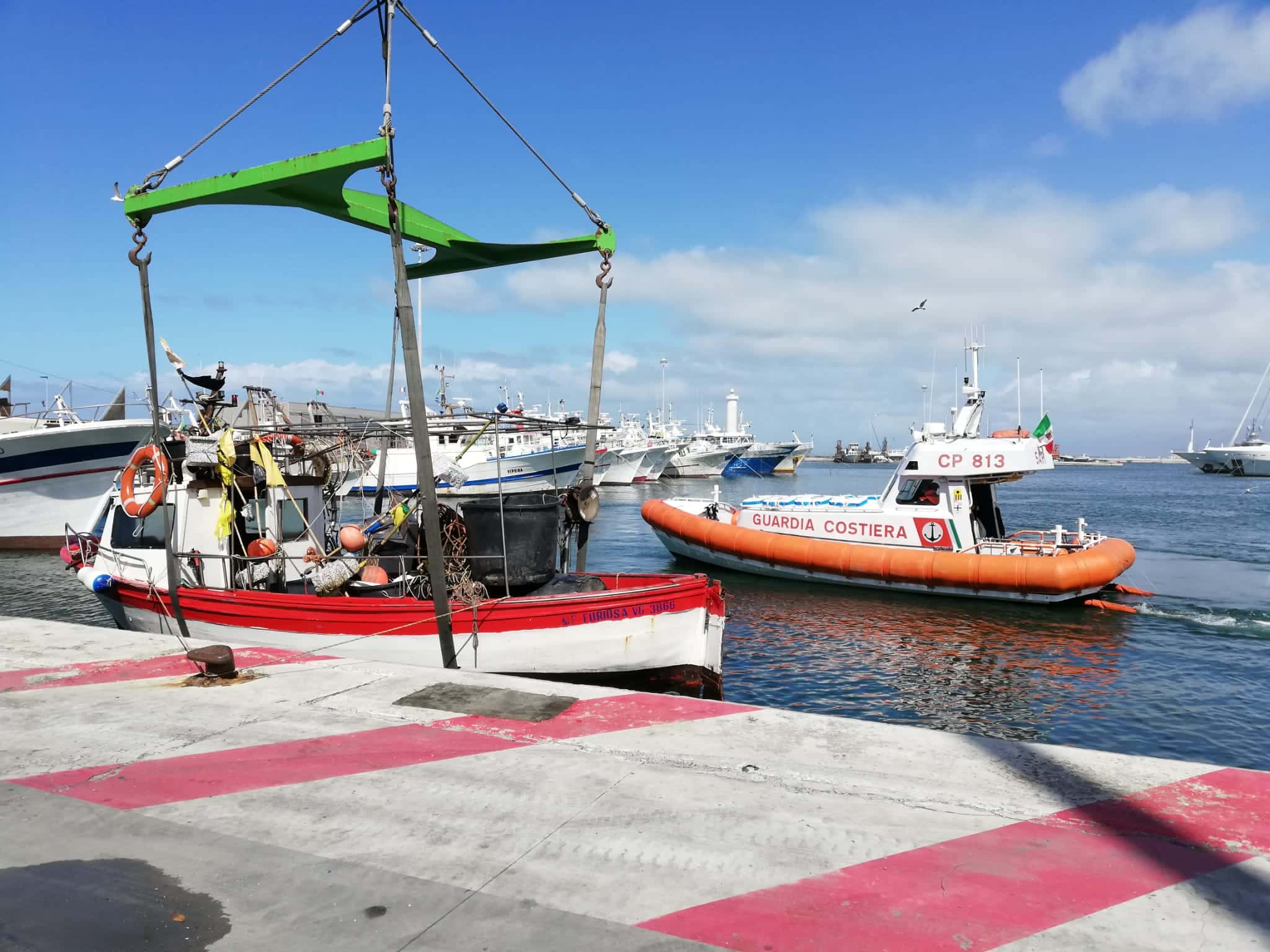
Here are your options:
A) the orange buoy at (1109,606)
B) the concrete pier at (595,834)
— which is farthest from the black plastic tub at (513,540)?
the orange buoy at (1109,606)

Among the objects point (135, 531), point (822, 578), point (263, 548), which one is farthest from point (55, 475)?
point (822, 578)

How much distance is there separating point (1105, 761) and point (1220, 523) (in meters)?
41.0

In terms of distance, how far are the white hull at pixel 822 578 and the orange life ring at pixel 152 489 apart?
14.3m

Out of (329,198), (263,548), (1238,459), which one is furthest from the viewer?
(1238,459)

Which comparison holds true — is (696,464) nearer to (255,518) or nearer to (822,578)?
(822,578)

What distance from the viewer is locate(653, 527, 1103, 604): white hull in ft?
58.2

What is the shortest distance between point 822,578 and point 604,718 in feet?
48.9

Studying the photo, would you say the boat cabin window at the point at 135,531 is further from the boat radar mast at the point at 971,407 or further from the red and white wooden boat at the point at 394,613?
the boat radar mast at the point at 971,407

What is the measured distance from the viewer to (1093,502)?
53.6 m

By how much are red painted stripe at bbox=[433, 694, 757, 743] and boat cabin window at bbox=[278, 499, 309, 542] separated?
758 centimetres

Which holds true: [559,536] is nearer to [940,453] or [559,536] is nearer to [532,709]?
[532,709]

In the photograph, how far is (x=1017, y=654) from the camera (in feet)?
47.4

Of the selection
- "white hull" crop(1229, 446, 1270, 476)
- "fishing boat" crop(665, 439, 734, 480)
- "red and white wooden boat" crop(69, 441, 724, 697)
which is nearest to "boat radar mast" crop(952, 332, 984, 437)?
"red and white wooden boat" crop(69, 441, 724, 697)

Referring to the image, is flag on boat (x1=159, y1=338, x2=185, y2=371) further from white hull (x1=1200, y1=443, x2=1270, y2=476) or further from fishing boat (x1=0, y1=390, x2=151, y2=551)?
white hull (x1=1200, y1=443, x2=1270, y2=476)
